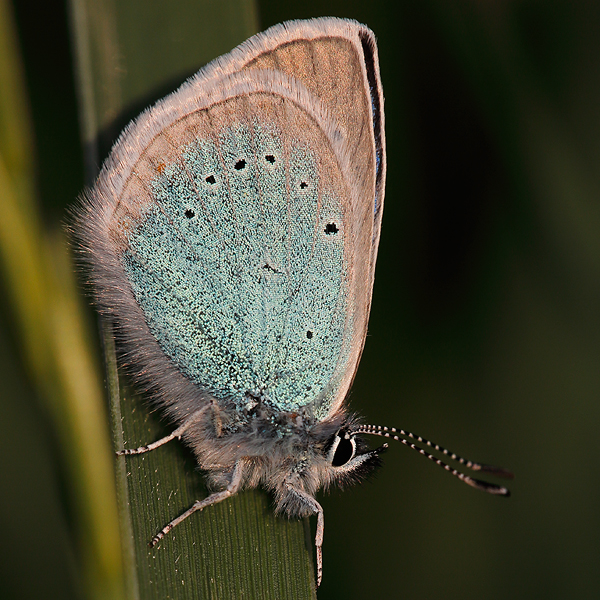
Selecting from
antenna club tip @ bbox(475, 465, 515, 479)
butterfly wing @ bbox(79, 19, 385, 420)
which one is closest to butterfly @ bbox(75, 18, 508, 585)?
butterfly wing @ bbox(79, 19, 385, 420)

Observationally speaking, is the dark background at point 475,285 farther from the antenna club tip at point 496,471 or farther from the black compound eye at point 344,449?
the antenna club tip at point 496,471

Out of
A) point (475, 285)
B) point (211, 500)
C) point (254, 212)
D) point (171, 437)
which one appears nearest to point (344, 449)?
point (211, 500)

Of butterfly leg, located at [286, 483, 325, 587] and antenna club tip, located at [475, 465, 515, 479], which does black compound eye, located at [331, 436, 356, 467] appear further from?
antenna club tip, located at [475, 465, 515, 479]

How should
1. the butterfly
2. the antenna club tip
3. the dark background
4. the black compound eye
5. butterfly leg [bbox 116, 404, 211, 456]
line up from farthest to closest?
the dark background < the black compound eye < the butterfly < butterfly leg [bbox 116, 404, 211, 456] < the antenna club tip

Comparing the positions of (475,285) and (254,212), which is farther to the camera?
(475,285)

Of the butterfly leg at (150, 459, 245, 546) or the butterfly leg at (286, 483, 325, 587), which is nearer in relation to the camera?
the butterfly leg at (150, 459, 245, 546)

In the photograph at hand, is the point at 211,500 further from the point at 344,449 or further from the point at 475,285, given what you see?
the point at 475,285
